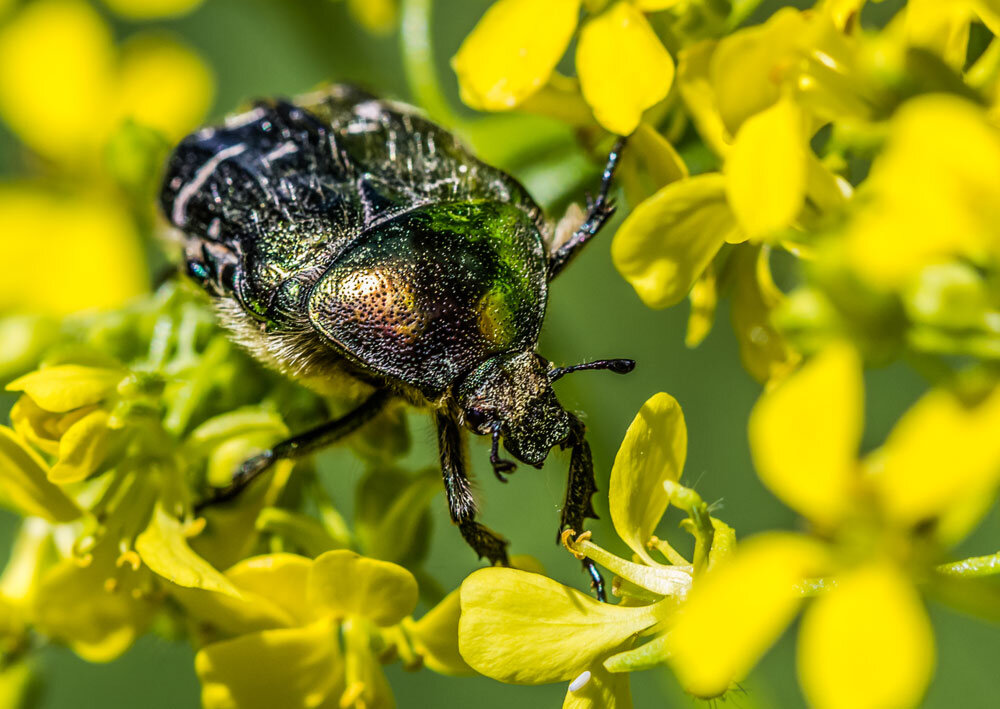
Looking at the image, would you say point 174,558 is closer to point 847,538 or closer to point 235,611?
point 235,611

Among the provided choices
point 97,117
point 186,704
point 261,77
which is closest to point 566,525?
point 186,704

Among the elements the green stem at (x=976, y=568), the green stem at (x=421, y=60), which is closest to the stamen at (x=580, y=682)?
the green stem at (x=976, y=568)

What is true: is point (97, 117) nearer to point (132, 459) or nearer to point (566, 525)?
point (132, 459)

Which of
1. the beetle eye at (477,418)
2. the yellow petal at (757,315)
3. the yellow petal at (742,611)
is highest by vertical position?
the yellow petal at (742,611)

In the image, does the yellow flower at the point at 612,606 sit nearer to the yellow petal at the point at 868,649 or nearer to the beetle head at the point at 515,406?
the beetle head at the point at 515,406

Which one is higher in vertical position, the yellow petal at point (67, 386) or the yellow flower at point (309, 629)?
the yellow petal at point (67, 386)

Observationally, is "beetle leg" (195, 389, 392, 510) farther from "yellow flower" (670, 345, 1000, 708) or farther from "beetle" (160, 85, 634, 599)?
"yellow flower" (670, 345, 1000, 708)

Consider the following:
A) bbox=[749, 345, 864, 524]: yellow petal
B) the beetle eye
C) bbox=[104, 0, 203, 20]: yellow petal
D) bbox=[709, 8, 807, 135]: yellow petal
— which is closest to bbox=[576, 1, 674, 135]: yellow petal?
bbox=[709, 8, 807, 135]: yellow petal
